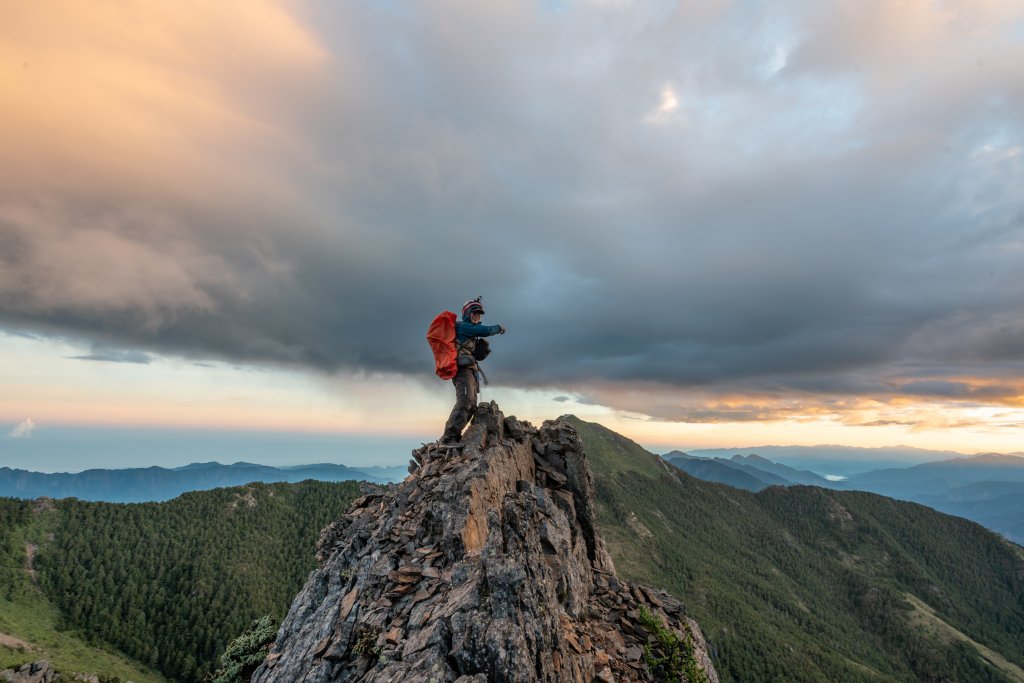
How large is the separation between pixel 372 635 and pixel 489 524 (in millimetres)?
6626

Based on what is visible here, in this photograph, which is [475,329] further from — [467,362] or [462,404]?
[462,404]

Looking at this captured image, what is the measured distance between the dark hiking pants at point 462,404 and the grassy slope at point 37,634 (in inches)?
6892

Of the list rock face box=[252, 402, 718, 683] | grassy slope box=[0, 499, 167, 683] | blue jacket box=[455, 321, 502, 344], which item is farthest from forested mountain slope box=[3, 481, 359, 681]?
blue jacket box=[455, 321, 502, 344]

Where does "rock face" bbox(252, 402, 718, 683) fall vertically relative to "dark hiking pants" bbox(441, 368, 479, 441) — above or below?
below

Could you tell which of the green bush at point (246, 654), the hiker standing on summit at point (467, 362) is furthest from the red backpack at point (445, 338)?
the green bush at point (246, 654)

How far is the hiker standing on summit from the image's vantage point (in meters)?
27.1

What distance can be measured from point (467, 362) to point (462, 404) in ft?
9.99

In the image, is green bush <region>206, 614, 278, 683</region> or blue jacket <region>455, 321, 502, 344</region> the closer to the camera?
green bush <region>206, 614, 278, 683</region>

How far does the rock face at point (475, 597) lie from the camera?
1512 centimetres

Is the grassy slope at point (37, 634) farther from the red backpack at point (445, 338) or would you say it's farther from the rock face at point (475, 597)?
the red backpack at point (445, 338)

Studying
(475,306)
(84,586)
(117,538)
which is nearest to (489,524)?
(475,306)

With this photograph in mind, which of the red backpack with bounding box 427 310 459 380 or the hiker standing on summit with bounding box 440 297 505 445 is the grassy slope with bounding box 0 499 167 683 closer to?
the hiker standing on summit with bounding box 440 297 505 445

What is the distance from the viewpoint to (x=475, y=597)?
15938mm

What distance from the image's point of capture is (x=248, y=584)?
17788cm
